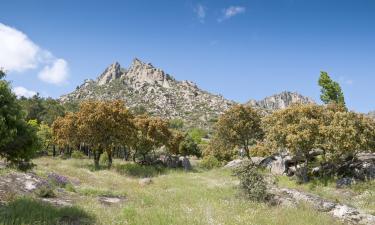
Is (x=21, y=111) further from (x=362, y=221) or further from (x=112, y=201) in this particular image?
(x=362, y=221)

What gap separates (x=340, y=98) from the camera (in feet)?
222

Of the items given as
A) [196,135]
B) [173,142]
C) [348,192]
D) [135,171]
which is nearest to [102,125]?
[135,171]

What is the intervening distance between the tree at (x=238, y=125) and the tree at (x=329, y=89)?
737 inches

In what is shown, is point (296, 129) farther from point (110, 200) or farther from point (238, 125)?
point (110, 200)

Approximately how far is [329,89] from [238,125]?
23436 mm

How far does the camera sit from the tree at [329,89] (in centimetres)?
6738

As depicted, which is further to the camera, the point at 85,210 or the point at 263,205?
the point at 263,205

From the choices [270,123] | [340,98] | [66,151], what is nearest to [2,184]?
[270,123]

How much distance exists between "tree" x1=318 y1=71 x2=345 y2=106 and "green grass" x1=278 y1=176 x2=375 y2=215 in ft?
115

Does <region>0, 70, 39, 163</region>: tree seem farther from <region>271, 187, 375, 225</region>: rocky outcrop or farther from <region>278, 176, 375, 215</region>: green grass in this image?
<region>278, 176, 375, 215</region>: green grass

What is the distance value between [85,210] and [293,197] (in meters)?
11.6

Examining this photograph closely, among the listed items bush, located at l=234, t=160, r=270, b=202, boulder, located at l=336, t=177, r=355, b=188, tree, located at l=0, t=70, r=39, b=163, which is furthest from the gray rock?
boulder, located at l=336, t=177, r=355, b=188

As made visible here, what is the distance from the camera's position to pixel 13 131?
50.8 ft

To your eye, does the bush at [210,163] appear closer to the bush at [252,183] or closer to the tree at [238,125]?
the tree at [238,125]
